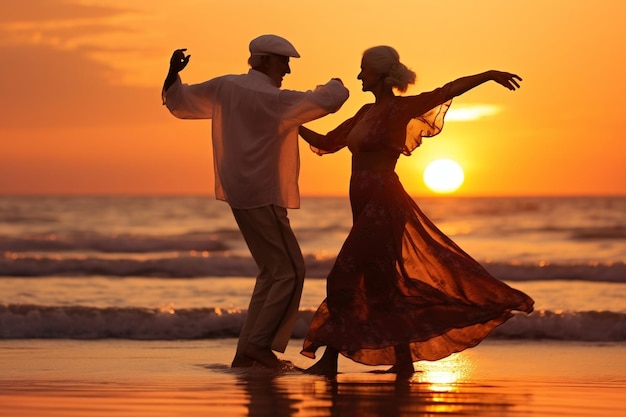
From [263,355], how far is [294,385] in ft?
2.49

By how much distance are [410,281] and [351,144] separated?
0.91 meters

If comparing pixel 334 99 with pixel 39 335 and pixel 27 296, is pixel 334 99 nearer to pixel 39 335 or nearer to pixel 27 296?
pixel 39 335

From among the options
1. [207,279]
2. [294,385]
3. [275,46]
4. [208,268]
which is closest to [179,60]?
[275,46]

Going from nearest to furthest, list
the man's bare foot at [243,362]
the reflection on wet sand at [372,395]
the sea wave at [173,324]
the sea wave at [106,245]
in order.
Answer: the reflection on wet sand at [372,395]
the man's bare foot at [243,362]
the sea wave at [173,324]
the sea wave at [106,245]

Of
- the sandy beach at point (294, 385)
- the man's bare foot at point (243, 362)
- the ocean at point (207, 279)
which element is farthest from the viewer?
the ocean at point (207, 279)

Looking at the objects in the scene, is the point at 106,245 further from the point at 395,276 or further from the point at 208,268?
the point at 395,276

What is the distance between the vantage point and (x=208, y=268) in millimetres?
18406

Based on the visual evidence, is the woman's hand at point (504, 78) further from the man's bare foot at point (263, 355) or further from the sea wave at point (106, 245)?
the sea wave at point (106, 245)

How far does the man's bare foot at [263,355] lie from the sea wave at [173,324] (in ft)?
10.4

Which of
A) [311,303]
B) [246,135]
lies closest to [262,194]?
Result: [246,135]

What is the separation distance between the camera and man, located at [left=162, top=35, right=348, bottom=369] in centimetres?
708

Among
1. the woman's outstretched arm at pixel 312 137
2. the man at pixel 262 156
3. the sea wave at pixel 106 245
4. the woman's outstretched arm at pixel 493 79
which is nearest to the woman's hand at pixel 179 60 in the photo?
the man at pixel 262 156

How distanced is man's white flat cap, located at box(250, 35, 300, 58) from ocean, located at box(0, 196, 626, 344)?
399 centimetres

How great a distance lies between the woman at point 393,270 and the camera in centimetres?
699
